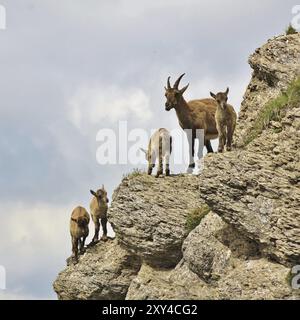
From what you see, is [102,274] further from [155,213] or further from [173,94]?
[173,94]

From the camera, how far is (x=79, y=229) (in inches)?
1316

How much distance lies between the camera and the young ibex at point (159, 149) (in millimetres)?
28938

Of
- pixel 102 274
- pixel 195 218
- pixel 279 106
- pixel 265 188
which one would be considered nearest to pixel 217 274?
pixel 195 218

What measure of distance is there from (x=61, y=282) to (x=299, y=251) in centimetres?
1448

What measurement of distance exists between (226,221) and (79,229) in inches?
434

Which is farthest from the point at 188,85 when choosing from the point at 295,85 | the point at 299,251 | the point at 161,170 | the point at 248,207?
the point at 299,251

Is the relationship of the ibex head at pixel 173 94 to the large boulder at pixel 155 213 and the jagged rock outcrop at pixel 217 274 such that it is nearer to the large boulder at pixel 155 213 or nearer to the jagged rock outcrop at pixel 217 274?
the large boulder at pixel 155 213

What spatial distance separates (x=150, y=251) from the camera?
28562 millimetres

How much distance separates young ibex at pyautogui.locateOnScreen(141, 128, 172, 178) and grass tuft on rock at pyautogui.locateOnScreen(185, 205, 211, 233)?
2312mm

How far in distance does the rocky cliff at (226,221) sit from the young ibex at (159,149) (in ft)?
1.85

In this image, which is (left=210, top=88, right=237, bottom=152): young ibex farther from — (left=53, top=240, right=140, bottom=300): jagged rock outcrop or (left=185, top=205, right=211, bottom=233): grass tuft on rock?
(left=53, top=240, right=140, bottom=300): jagged rock outcrop

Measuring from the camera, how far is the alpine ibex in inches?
1155

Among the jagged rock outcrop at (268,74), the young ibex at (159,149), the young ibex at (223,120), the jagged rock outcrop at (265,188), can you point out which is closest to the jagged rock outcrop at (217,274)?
the jagged rock outcrop at (265,188)
